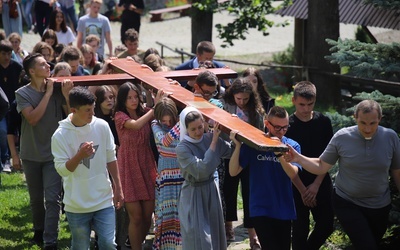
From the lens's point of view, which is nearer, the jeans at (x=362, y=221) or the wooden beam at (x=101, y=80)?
the jeans at (x=362, y=221)

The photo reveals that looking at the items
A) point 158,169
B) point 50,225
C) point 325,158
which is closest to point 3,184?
point 50,225

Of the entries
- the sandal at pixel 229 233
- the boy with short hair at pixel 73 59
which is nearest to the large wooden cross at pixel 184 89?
the boy with short hair at pixel 73 59

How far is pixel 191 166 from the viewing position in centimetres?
819

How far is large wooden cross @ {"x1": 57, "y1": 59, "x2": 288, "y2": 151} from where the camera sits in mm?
7221

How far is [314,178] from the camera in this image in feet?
28.3

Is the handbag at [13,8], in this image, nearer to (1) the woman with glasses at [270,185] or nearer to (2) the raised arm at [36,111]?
(2) the raised arm at [36,111]

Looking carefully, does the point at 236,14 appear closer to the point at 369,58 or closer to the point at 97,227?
the point at 369,58

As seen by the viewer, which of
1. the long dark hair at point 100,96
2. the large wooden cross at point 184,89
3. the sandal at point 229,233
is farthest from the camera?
the sandal at point 229,233

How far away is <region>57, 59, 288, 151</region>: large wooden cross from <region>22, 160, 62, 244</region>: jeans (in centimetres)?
109

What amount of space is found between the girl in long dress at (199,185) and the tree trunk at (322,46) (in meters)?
8.29

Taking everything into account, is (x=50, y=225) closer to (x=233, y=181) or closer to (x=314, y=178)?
(x=233, y=181)

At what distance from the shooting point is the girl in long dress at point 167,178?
28.6 feet

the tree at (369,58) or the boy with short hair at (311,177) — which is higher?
the tree at (369,58)

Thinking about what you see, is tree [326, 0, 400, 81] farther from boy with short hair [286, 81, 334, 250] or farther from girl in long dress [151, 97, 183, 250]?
girl in long dress [151, 97, 183, 250]
